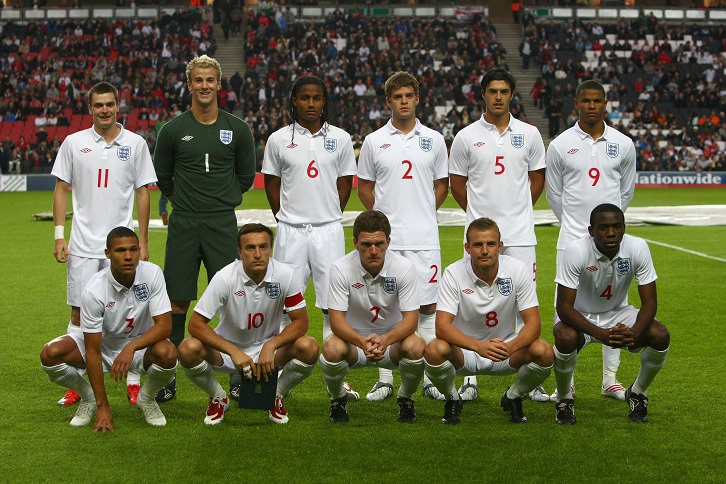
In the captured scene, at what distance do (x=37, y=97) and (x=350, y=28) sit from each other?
40.4ft

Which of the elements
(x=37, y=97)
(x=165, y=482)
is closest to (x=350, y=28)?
(x=37, y=97)

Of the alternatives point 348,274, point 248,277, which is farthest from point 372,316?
point 248,277

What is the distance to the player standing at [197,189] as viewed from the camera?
21.0ft

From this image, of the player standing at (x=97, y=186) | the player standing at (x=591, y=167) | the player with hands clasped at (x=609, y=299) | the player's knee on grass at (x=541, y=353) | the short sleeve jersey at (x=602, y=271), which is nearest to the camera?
the player's knee on grass at (x=541, y=353)

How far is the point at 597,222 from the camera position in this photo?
570 centimetres

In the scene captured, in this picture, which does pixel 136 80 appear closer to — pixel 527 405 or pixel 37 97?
pixel 37 97

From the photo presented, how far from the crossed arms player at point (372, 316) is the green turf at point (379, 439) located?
25 cm

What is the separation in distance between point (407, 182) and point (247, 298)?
1.47m

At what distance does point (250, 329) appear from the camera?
19.3 ft

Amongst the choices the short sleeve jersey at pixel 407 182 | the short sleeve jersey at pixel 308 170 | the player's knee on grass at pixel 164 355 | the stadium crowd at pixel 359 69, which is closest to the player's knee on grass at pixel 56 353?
the player's knee on grass at pixel 164 355

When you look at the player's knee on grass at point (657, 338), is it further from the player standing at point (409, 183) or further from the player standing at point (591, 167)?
the player standing at point (409, 183)

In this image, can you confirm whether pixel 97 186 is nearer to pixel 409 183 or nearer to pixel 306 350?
pixel 306 350

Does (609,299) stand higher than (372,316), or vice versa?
(609,299)

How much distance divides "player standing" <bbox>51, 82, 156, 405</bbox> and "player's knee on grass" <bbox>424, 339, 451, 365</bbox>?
1996 mm
